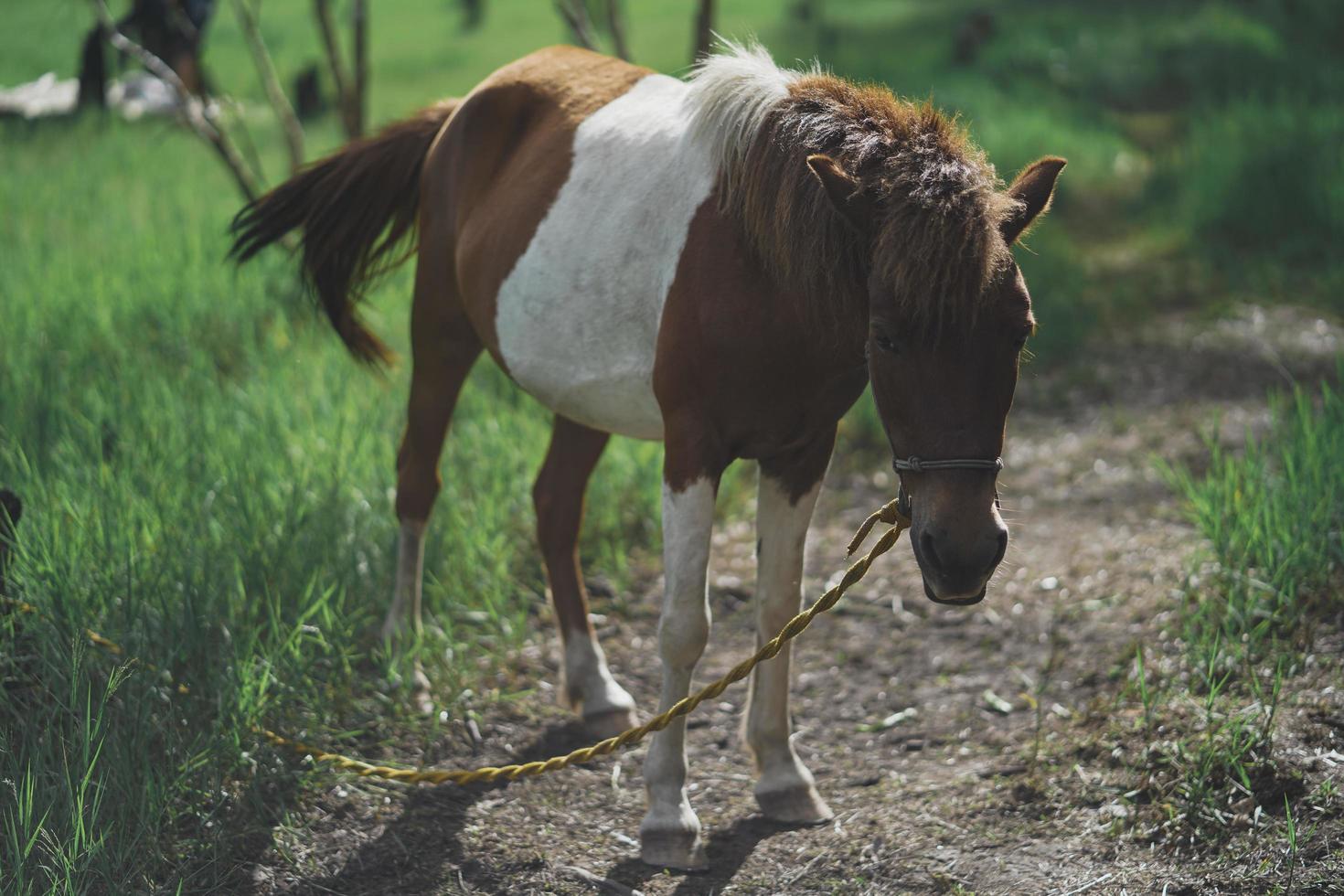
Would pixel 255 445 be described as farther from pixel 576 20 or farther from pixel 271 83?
pixel 271 83

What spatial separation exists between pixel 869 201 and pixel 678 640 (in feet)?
3.89

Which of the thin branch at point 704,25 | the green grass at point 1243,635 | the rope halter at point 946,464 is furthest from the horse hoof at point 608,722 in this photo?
the thin branch at point 704,25

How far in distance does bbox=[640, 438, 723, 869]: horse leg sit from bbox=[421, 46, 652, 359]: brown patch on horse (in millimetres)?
886

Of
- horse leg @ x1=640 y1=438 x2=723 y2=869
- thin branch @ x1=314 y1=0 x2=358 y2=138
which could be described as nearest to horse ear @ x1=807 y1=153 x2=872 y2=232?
horse leg @ x1=640 y1=438 x2=723 y2=869

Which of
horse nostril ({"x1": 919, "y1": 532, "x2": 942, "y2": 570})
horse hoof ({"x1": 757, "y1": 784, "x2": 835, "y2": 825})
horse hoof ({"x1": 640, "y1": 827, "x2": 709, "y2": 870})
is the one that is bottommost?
horse hoof ({"x1": 757, "y1": 784, "x2": 835, "y2": 825})

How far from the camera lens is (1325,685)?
10.2 feet

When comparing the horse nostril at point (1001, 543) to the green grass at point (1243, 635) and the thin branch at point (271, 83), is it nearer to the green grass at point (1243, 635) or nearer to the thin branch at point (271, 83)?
the green grass at point (1243, 635)

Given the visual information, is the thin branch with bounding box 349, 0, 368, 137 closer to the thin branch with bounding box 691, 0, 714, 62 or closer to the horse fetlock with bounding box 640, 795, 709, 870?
→ the thin branch with bounding box 691, 0, 714, 62

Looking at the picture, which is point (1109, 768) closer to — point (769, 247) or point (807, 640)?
point (807, 640)

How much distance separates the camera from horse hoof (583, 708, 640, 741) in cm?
365

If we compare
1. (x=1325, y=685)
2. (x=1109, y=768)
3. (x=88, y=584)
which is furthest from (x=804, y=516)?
(x=88, y=584)

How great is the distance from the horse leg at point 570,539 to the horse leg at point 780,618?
A: 63 cm

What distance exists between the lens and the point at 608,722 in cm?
366

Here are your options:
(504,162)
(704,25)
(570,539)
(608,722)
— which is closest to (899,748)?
(608,722)
